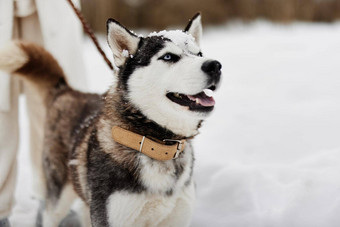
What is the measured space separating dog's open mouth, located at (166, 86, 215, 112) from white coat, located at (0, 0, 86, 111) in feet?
4.49

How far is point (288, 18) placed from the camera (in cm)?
920

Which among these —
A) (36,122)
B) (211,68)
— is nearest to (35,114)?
(36,122)

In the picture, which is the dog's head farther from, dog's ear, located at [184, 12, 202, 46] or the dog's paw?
the dog's paw

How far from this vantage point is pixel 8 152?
2.81m

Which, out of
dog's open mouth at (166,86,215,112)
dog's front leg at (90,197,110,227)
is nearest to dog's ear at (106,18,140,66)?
dog's open mouth at (166,86,215,112)

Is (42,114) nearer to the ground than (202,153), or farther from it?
farther from it

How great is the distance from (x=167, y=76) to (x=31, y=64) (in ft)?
3.83

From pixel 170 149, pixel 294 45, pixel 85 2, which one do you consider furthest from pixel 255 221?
pixel 85 2

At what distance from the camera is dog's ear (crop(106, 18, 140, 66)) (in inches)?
77.0

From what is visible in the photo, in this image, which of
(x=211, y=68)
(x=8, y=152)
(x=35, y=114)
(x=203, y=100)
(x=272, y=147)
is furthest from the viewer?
(x=272, y=147)

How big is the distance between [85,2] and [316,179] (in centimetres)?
→ 1047

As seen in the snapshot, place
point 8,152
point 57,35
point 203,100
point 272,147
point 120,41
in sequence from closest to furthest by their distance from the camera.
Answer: point 203,100 < point 120,41 < point 8,152 < point 57,35 < point 272,147

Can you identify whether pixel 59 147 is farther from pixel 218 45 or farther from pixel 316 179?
pixel 218 45

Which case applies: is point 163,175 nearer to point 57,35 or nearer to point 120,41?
point 120,41
